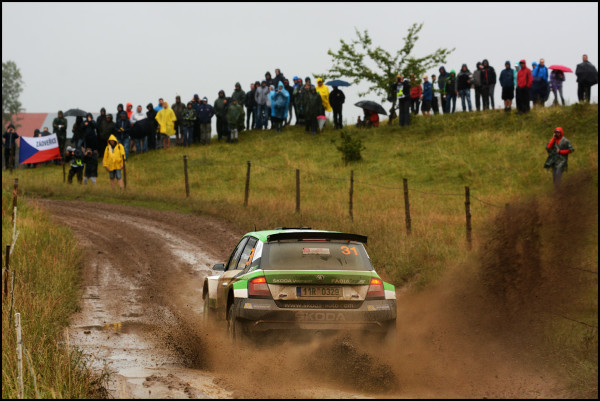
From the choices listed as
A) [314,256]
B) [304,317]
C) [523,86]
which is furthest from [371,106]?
[304,317]

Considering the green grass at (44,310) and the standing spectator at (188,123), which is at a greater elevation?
the standing spectator at (188,123)

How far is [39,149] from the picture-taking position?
35969 millimetres

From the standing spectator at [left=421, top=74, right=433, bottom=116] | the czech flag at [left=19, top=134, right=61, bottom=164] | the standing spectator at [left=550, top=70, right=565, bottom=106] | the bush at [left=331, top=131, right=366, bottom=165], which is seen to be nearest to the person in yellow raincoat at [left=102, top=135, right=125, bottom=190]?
the czech flag at [left=19, top=134, right=61, bottom=164]

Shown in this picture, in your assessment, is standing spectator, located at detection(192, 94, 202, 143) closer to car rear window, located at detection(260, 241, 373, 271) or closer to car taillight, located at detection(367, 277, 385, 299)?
car rear window, located at detection(260, 241, 373, 271)

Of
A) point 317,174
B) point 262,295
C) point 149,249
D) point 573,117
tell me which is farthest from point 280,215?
point 573,117

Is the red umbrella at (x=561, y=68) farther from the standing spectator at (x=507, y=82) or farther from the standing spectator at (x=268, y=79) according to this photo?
the standing spectator at (x=268, y=79)

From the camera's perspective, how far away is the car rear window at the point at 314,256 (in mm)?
8633

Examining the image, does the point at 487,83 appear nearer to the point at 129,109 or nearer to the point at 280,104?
the point at 280,104

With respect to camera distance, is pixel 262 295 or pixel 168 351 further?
pixel 168 351

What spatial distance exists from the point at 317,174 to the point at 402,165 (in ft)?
10.9

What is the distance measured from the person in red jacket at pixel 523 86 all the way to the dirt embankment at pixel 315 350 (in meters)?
19.3

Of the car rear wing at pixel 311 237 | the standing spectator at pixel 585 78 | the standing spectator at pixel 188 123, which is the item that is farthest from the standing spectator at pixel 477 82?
the car rear wing at pixel 311 237

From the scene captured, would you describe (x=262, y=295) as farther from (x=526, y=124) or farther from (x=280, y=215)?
(x=526, y=124)

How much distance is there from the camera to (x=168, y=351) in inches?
391
